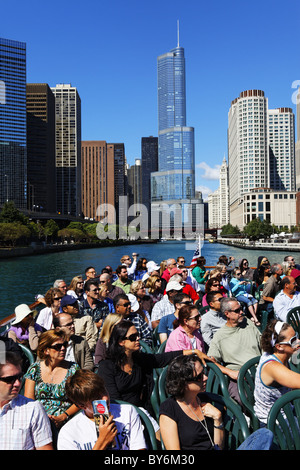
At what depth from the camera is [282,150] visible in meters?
192

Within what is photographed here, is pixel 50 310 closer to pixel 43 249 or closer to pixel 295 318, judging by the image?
pixel 295 318

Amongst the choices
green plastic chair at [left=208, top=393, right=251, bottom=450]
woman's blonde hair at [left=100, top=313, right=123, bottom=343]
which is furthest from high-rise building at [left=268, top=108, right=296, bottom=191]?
green plastic chair at [left=208, top=393, right=251, bottom=450]

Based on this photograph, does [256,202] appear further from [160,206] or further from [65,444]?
[65,444]

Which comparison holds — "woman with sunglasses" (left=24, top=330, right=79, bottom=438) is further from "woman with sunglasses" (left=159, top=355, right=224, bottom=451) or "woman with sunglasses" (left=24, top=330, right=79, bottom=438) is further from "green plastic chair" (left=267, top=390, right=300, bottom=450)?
"green plastic chair" (left=267, top=390, right=300, bottom=450)

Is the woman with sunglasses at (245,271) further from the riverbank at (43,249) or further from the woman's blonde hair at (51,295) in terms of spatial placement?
the riverbank at (43,249)

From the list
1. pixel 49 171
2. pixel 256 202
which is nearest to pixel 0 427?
pixel 256 202

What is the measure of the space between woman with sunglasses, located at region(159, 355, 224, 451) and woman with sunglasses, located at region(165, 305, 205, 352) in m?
1.55

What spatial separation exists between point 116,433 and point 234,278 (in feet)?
19.5

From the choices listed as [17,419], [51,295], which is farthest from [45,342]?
[51,295]

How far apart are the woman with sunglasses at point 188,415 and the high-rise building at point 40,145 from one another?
16269cm

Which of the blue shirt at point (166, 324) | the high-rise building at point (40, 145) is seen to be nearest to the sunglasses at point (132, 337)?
the blue shirt at point (166, 324)

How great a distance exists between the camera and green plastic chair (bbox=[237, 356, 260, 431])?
343 cm

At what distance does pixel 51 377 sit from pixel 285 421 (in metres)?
1.93

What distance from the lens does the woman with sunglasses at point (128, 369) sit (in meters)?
3.50
